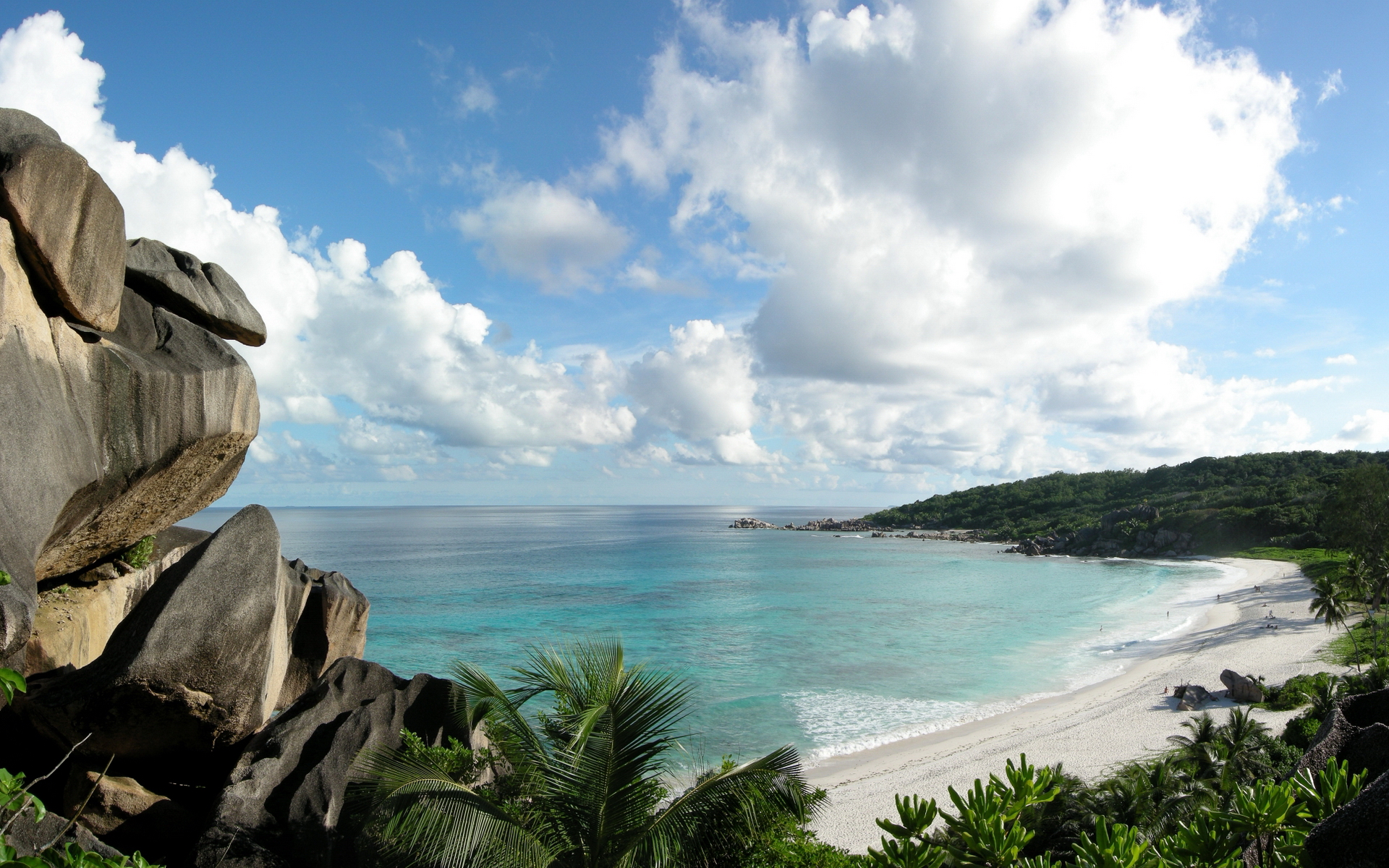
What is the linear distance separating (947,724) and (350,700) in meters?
23.2

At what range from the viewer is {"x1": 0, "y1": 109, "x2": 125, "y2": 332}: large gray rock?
8.29 meters

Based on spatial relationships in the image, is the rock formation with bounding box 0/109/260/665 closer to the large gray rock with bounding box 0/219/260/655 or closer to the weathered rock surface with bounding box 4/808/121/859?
the large gray rock with bounding box 0/219/260/655

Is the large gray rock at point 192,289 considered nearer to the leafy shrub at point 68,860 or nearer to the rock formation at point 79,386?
the rock formation at point 79,386

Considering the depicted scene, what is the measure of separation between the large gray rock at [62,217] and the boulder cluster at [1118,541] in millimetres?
108552

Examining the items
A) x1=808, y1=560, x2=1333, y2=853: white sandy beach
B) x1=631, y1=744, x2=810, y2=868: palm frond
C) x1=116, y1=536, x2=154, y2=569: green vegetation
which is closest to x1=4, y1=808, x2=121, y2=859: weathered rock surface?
x1=631, y1=744, x2=810, y2=868: palm frond

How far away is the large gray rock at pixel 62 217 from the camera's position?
8289mm

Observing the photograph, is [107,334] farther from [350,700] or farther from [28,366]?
[350,700]

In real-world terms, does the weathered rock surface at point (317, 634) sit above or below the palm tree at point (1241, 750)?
above

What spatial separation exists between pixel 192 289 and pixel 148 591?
497cm

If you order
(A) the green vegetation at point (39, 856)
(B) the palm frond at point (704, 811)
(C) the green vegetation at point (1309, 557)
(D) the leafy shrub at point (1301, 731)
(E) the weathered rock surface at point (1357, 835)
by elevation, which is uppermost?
(E) the weathered rock surface at point (1357, 835)

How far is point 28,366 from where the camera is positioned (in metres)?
8.12

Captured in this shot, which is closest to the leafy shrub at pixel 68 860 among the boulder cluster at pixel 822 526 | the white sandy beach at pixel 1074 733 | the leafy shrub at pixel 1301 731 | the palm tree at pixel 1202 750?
the white sandy beach at pixel 1074 733

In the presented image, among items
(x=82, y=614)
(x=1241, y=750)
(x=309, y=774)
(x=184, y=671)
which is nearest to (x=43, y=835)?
(x=184, y=671)

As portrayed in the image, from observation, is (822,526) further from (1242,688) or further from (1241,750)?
(1241,750)
